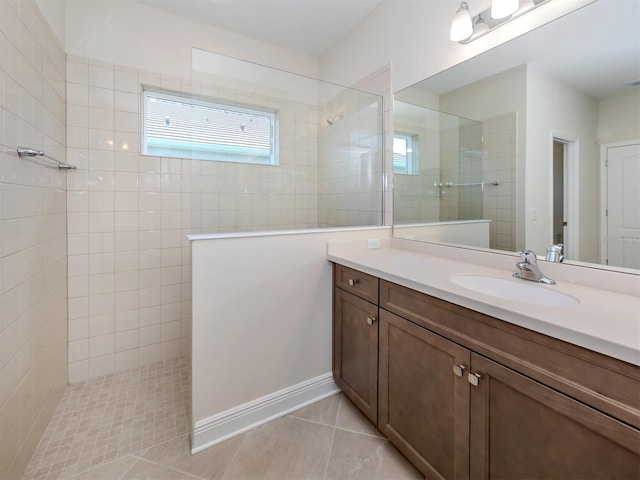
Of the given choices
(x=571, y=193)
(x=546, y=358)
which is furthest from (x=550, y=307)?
(x=571, y=193)

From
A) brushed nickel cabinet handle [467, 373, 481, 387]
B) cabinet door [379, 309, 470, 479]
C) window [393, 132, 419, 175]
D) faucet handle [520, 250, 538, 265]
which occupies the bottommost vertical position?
cabinet door [379, 309, 470, 479]

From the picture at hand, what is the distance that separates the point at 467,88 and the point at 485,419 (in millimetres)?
1606

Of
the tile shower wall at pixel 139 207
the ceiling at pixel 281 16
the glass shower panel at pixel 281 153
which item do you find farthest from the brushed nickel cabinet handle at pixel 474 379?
the ceiling at pixel 281 16

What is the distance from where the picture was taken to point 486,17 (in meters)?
1.46

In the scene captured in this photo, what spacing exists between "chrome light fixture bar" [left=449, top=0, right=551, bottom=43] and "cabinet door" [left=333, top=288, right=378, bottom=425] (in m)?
1.49

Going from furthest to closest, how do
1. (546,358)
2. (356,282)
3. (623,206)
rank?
1. (356,282)
2. (623,206)
3. (546,358)

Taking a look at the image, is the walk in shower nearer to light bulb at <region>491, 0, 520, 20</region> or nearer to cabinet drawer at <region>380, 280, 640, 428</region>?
light bulb at <region>491, 0, 520, 20</region>

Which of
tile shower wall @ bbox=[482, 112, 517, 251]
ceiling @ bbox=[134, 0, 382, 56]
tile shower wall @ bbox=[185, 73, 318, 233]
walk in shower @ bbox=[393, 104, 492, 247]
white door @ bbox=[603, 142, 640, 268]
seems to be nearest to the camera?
white door @ bbox=[603, 142, 640, 268]

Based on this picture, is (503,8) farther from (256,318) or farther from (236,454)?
(236,454)

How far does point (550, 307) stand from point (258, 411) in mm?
1463

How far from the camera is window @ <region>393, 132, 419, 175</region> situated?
6.54ft

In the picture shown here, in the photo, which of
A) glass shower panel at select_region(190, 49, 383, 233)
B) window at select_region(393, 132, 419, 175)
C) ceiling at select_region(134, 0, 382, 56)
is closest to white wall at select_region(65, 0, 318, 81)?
ceiling at select_region(134, 0, 382, 56)

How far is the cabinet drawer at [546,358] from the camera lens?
64 cm

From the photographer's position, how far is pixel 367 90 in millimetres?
2307
